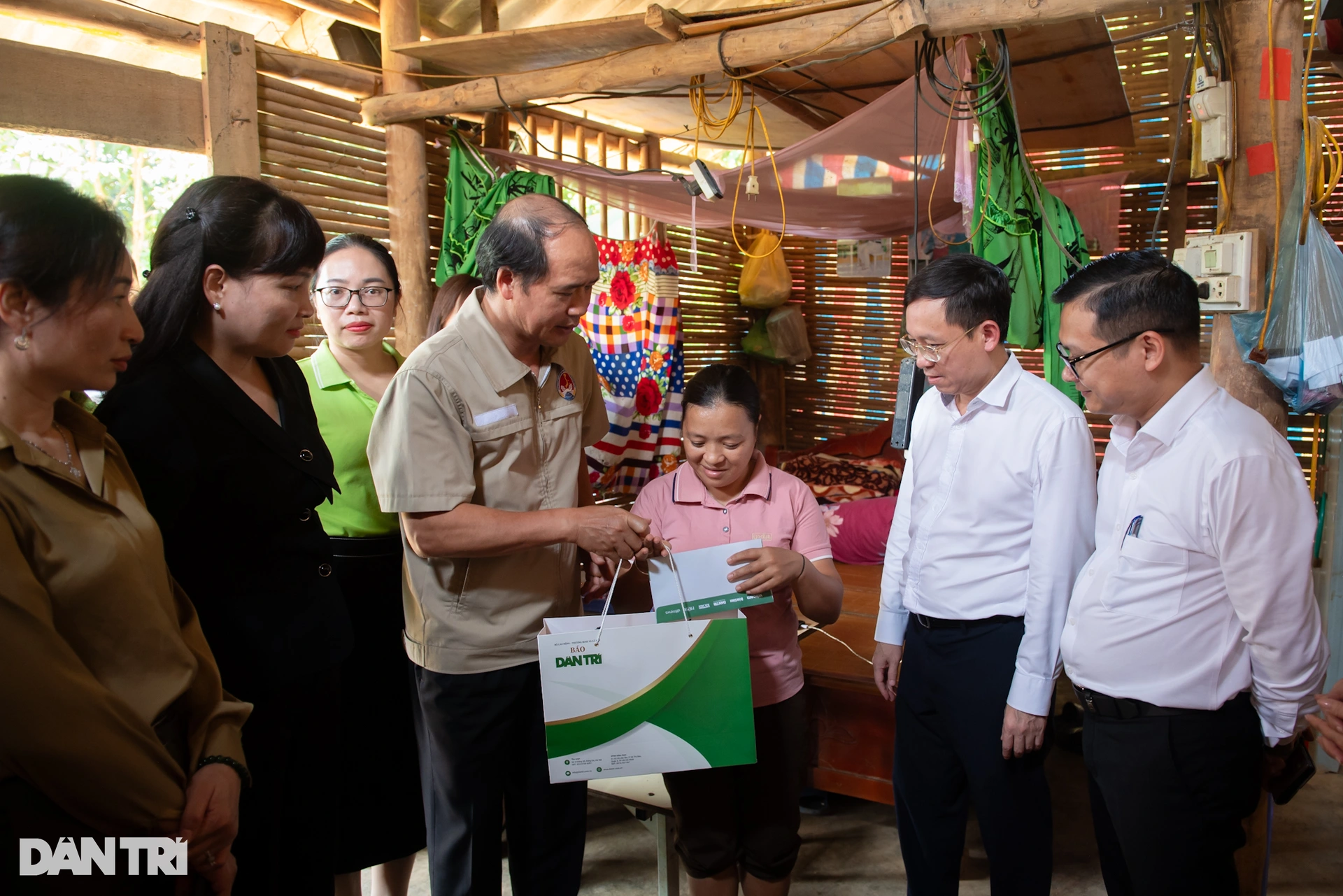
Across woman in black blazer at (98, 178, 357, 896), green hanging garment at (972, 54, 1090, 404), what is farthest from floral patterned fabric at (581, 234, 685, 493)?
woman in black blazer at (98, 178, 357, 896)

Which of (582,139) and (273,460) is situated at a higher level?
(582,139)

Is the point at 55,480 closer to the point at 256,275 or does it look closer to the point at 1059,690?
Result: the point at 256,275

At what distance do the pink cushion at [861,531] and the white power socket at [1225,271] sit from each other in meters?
2.29

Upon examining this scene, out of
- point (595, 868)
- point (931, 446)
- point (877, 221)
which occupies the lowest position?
point (595, 868)

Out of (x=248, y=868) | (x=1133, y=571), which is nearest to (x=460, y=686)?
(x=248, y=868)

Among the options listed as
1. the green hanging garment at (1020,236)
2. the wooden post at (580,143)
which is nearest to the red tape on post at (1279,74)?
the green hanging garment at (1020,236)

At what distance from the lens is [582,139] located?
5.02 metres

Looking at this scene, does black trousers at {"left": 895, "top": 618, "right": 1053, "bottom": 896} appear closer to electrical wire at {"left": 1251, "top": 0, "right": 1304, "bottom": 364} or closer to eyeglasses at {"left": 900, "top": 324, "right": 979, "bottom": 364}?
eyeglasses at {"left": 900, "top": 324, "right": 979, "bottom": 364}

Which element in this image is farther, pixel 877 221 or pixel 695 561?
pixel 877 221

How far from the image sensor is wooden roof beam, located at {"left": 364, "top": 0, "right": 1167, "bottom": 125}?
2.55 meters

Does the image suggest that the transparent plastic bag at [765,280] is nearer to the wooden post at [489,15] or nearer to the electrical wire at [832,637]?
the wooden post at [489,15]

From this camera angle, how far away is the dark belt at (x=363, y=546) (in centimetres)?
212

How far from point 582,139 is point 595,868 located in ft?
12.7

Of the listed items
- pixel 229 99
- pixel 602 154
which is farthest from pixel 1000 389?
pixel 602 154
